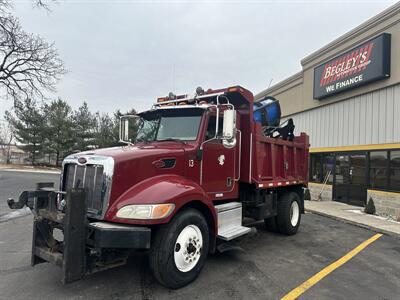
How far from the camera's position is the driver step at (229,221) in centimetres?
531

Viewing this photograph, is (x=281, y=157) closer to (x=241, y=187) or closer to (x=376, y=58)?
(x=241, y=187)

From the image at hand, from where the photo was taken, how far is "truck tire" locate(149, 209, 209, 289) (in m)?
4.10

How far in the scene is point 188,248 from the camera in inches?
175

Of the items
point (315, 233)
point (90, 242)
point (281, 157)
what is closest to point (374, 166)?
point (315, 233)

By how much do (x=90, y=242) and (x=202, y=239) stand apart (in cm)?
159

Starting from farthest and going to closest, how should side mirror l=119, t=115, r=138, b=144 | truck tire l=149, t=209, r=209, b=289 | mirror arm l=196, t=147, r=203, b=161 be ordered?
side mirror l=119, t=115, r=138, b=144
mirror arm l=196, t=147, r=203, b=161
truck tire l=149, t=209, r=209, b=289

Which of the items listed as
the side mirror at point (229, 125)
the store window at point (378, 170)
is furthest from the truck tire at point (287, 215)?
the store window at point (378, 170)

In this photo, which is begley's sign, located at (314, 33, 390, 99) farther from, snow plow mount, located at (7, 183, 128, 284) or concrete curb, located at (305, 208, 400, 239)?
snow plow mount, located at (7, 183, 128, 284)

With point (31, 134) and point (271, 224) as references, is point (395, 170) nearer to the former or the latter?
point (271, 224)

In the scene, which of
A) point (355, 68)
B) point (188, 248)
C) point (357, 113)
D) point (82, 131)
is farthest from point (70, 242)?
point (82, 131)

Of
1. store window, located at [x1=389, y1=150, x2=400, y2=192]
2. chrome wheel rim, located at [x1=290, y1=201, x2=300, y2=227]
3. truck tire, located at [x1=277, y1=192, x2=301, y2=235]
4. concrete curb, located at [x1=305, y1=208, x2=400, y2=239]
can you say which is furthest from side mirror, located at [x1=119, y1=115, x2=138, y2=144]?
store window, located at [x1=389, y1=150, x2=400, y2=192]

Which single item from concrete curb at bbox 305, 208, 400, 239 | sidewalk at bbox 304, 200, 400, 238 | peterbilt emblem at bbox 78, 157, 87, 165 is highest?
peterbilt emblem at bbox 78, 157, 87, 165

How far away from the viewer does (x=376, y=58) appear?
460 inches

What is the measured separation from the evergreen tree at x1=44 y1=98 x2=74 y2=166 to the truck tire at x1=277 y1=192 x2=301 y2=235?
4090 centimetres
